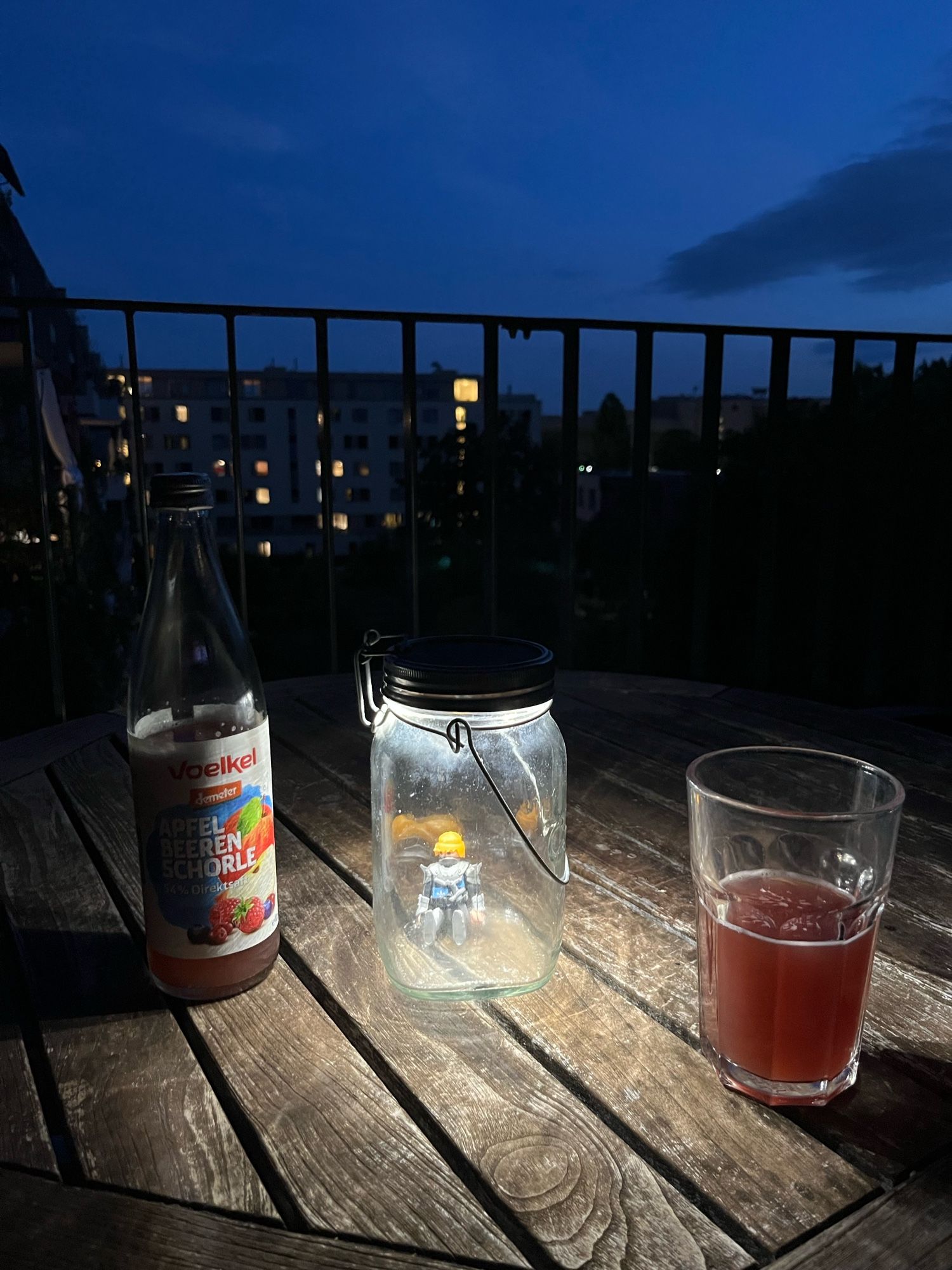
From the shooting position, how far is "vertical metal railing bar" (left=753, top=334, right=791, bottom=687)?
2.44 m

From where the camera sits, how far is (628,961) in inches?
25.8

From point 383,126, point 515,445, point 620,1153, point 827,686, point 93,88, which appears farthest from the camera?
point 383,126

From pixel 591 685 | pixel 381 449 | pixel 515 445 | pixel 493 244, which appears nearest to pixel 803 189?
pixel 493 244

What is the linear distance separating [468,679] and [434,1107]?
257 millimetres

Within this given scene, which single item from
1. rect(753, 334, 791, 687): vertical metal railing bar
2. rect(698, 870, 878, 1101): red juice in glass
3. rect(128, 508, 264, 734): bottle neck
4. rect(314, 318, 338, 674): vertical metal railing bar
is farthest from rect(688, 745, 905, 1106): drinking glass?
rect(753, 334, 791, 687): vertical metal railing bar

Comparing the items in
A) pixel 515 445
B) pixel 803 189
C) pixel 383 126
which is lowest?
pixel 515 445

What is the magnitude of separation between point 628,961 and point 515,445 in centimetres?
285

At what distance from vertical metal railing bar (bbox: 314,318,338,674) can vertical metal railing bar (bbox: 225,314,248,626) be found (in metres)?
0.21

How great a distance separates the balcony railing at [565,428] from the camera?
212cm

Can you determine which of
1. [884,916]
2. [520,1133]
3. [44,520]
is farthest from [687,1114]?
[44,520]

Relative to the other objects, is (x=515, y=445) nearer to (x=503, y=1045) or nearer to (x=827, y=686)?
(x=827, y=686)

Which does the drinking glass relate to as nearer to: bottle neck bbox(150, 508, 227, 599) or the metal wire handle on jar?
the metal wire handle on jar

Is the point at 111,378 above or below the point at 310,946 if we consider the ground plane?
above

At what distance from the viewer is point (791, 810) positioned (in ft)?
1.78
